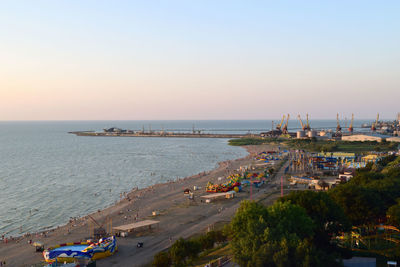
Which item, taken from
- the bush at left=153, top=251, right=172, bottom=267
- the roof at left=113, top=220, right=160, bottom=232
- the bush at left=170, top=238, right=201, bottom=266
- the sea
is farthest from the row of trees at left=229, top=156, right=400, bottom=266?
the sea

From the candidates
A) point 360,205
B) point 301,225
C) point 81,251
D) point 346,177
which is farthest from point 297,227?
point 346,177

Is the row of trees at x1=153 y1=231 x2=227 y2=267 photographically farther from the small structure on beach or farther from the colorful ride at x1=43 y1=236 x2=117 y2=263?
the small structure on beach

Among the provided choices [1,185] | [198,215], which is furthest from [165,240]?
[1,185]

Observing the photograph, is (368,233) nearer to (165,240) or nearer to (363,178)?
(363,178)

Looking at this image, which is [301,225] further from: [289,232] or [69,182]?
[69,182]

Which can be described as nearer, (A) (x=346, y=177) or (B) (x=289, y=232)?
(B) (x=289, y=232)

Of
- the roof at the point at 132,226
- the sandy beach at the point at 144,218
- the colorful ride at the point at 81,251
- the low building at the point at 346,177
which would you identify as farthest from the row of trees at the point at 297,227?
the low building at the point at 346,177
